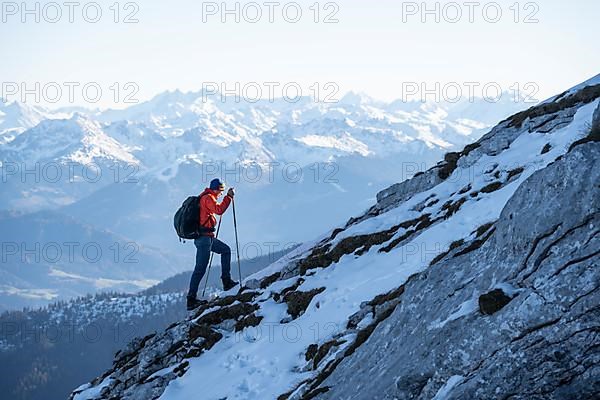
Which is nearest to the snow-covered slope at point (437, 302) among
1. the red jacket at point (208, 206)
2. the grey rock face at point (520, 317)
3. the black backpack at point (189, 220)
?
the grey rock face at point (520, 317)

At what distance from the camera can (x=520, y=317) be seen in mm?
9250

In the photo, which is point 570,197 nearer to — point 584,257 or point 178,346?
point 584,257

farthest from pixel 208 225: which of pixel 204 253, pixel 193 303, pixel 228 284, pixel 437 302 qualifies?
pixel 437 302

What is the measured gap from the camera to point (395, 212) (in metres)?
28.2

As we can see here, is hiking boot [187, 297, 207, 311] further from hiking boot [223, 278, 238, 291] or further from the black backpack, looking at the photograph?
the black backpack

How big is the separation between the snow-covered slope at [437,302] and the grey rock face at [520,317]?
21mm

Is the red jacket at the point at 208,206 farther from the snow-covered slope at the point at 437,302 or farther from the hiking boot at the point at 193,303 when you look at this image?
the hiking boot at the point at 193,303

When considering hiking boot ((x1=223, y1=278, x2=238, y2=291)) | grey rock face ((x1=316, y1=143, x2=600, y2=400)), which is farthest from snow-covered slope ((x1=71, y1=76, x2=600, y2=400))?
hiking boot ((x1=223, y1=278, x2=238, y2=291))

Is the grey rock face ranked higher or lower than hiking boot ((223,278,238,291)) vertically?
Answer: higher

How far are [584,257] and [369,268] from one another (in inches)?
489

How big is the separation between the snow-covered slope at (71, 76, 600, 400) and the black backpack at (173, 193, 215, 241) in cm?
297

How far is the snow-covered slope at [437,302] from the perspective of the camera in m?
8.98

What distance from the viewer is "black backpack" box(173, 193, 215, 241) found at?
930 inches

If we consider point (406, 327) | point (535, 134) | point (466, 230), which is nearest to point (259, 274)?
point (466, 230)
